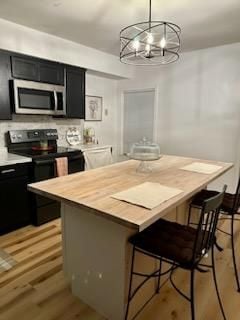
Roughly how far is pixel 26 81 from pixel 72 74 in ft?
2.53

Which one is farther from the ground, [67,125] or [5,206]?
[67,125]

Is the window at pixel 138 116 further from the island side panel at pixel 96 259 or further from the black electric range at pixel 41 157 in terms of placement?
the island side panel at pixel 96 259

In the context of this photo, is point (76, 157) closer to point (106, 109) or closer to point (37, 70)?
point (37, 70)

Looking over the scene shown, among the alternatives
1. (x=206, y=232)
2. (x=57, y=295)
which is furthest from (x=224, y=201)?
(x=57, y=295)

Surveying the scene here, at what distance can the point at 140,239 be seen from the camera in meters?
1.45

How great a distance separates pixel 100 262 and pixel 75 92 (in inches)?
106

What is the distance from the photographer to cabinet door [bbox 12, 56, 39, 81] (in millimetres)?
2859

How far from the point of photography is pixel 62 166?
3064 mm

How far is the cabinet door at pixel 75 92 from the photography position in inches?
137

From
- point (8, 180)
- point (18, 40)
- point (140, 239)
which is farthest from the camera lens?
point (18, 40)

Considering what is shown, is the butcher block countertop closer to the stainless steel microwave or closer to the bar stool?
the bar stool

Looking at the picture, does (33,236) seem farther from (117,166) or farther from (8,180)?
(117,166)

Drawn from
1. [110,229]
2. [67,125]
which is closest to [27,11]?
[67,125]

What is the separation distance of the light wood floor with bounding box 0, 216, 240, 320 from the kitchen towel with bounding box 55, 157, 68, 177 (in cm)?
97
